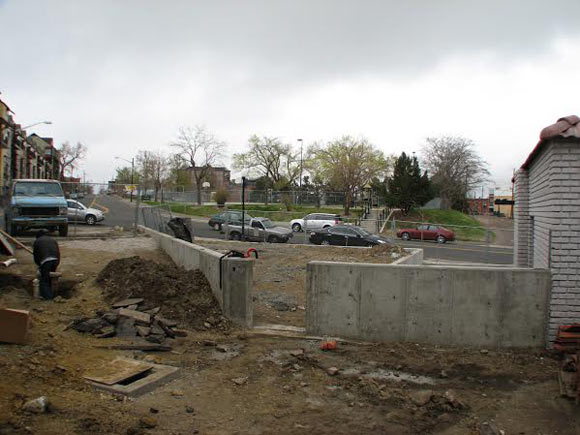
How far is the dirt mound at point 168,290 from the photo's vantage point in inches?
347

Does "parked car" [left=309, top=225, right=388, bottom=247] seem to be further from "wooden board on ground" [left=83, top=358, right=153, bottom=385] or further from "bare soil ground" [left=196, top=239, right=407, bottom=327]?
"wooden board on ground" [left=83, top=358, right=153, bottom=385]

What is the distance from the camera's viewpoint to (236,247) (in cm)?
2125

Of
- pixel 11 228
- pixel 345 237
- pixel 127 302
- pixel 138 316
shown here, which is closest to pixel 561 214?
pixel 138 316

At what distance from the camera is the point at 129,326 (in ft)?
25.0

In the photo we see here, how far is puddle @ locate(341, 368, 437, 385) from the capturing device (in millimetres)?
6323

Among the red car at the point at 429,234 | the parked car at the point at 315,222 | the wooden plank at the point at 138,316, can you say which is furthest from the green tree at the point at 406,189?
the wooden plank at the point at 138,316

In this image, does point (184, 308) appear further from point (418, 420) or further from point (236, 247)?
point (236, 247)

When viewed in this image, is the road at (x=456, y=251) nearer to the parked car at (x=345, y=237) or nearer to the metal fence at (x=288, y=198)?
the parked car at (x=345, y=237)

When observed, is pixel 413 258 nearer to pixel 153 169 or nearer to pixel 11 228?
pixel 11 228

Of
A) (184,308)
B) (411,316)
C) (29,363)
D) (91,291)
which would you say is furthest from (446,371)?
(91,291)

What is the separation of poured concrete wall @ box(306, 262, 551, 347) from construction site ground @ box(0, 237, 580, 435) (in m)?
0.30

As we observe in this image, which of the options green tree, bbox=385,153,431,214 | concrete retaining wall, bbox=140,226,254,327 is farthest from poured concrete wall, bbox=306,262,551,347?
green tree, bbox=385,153,431,214

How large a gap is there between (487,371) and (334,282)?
277 centimetres

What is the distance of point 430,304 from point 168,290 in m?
4.86
